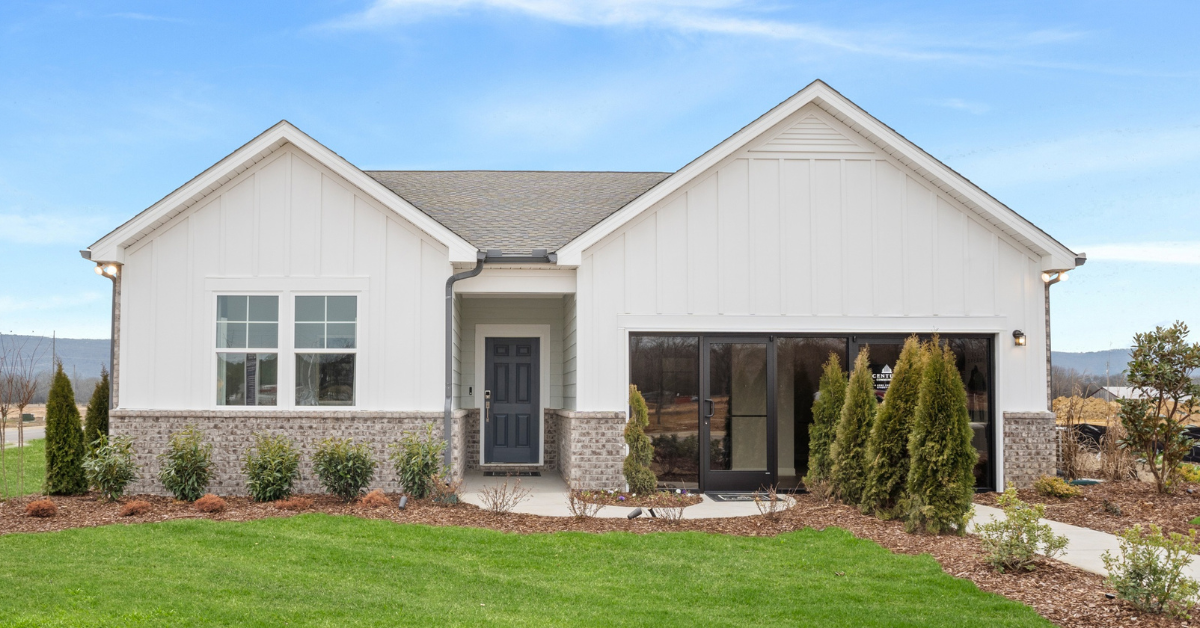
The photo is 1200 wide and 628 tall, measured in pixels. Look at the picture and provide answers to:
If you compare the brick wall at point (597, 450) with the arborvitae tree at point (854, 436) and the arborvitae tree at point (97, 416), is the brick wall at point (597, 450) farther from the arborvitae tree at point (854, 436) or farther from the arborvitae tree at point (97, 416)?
the arborvitae tree at point (97, 416)

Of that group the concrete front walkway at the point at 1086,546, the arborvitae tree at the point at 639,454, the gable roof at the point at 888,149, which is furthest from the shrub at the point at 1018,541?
the gable roof at the point at 888,149

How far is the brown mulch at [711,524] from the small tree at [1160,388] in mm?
4429

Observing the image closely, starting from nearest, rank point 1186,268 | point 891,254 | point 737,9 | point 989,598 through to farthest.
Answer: point 989,598
point 891,254
point 737,9
point 1186,268

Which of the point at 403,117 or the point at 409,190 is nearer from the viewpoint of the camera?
the point at 409,190

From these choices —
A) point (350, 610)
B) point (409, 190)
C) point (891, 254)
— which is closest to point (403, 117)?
point (409, 190)

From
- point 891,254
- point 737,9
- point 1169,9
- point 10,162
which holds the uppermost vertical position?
point 737,9

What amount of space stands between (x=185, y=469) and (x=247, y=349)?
1.68 metres

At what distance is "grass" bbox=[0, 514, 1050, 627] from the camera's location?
5.11 metres

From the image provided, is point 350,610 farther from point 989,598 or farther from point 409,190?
point 409,190

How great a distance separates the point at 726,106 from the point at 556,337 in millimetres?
7692

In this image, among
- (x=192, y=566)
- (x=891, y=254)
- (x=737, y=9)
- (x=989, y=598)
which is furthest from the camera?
(x=737, y=9)

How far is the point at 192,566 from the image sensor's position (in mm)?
6203

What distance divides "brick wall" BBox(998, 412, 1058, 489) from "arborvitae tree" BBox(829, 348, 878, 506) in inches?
113

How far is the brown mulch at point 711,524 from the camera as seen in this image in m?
5.94
